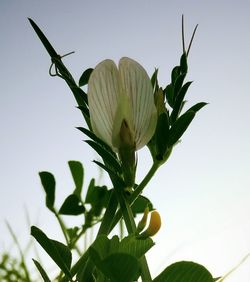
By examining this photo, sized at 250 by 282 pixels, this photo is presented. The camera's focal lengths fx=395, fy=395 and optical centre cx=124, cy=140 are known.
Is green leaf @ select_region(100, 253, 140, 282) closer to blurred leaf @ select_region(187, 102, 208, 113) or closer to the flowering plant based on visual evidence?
the flowering plant

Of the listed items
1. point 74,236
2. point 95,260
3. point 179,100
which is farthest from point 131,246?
point 74,236

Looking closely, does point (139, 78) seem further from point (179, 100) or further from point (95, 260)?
point (95, 260)

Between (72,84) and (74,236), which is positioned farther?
(74,236)

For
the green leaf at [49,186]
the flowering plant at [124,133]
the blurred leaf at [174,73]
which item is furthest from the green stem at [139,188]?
the green leaf at [49,186]

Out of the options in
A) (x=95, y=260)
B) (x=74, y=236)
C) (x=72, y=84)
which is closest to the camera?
(x=95, y=260)

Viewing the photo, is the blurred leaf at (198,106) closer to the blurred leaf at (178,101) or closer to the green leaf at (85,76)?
the blurred leaf at (178,101)

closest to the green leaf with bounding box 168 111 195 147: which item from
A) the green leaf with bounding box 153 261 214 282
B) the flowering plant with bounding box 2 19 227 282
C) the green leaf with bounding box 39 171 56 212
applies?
the flowering plant with bounding box 2 19 227 282

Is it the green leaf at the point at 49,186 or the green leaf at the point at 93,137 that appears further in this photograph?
the green leaf at the point at 49,186
